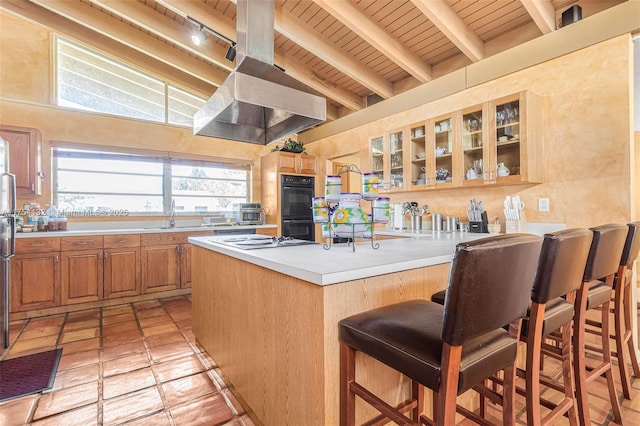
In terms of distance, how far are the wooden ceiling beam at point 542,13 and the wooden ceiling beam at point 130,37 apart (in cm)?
404

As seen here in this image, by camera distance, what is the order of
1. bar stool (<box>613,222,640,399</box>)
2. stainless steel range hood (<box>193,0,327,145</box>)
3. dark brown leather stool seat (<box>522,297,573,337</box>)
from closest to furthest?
dark brown leather stool seat (<box>522,297,573,337</box>) → bar stool (<box>613,222,640,399</box>) → stainless steel range hood (<box>193,0,327,145</box>)

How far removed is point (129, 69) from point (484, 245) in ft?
17.7

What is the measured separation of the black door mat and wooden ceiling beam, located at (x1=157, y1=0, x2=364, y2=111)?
3212 mm

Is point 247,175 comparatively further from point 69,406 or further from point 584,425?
point 584,425

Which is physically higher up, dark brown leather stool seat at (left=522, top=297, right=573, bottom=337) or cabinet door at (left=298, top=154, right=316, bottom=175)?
cabinet door at (left=298, top=154, right=316, bottom=175)

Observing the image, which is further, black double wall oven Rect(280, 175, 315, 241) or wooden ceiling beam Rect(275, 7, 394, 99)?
black double wall oven Rect(280, 175, 315, 241)

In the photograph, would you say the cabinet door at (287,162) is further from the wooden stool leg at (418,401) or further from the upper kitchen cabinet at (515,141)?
the wooden stool leg at (418,401)

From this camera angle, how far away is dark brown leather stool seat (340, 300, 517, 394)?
87cm

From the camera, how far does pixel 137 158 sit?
4.36m

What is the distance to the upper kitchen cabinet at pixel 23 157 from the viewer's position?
3.32 meters

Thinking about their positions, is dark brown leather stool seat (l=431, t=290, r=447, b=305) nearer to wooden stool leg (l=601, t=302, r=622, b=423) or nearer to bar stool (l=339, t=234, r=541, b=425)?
bar stool (l=339, t=234, r=541, b=425)

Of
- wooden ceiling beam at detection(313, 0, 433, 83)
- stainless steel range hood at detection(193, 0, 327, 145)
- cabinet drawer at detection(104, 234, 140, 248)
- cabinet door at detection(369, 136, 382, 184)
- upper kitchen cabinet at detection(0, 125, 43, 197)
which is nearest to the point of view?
stainless steel range hood at detection(193, 0, 327, 145)

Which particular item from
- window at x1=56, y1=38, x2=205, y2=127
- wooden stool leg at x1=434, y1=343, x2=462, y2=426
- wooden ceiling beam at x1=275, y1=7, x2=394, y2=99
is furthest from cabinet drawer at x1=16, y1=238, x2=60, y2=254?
wooden stool leg at x1=434, y1=343, x2=462, y2=426

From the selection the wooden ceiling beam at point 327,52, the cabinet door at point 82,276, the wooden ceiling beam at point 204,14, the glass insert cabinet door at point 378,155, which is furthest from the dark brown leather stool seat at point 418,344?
the cabinet door at point 82,276
